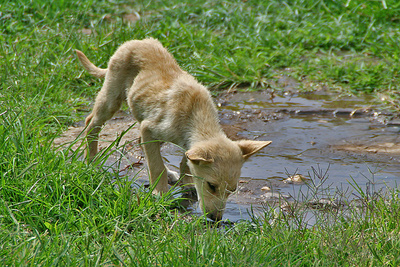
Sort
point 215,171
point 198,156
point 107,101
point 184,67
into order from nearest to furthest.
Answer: point 198,156, point 215,171, point 107,101, point 184,67

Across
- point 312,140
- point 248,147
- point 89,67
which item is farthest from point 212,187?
point 89,67

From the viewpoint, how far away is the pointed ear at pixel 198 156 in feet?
13.6

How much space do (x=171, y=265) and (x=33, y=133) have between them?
2413 millimetres

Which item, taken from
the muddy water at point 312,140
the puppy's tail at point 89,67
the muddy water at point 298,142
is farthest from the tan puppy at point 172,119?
the muddy water at point 312,140

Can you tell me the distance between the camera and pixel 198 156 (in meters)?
4.27

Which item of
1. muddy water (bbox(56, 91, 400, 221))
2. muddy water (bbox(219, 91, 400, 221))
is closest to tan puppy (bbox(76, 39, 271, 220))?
muddy water (bbox(56, 91, 400, 221))

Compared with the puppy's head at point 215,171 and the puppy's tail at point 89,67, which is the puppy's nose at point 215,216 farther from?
the puppy's tail at point 89,67

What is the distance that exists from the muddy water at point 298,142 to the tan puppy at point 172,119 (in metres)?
0.32

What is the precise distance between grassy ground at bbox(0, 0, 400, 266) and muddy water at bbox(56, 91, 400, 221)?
0.49 metres

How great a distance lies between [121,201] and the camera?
402 centimetres

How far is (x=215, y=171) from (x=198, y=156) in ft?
0.75

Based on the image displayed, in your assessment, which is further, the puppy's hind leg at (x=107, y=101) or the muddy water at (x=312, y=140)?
the puppy's hind leg at (x=107, y=101)

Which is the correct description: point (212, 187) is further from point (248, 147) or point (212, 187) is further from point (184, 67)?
point (184, 67)

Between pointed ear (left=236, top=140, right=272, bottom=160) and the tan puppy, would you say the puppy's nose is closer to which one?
the tan puppy
